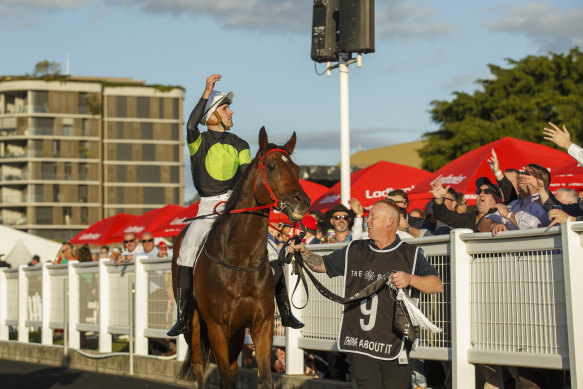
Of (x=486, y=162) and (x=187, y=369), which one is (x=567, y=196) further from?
(x=486, y=162)

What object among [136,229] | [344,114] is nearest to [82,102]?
[136,229]

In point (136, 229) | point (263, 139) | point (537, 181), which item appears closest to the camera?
point (263, 139)

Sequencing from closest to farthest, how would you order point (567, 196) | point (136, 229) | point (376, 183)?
point (567, 196), point (376, 183), point (136, 229)

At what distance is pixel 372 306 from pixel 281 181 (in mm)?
1456

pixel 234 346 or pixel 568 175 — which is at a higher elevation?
pixel 568 175

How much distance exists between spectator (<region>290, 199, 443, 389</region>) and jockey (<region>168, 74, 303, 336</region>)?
7.16ft

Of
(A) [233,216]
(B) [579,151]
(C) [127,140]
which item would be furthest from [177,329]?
(C) [127,140]

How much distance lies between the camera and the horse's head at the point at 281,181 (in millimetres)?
7297

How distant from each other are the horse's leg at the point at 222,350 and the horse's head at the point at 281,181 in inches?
48.7

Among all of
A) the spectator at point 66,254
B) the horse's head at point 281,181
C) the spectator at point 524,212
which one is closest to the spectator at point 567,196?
the spectator at point 524,212

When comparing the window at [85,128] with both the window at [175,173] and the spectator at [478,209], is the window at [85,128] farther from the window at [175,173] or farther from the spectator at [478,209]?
the spectator at [478,209]

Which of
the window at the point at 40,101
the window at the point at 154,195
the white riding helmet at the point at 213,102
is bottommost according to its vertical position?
the white riding helmet at the point at 213,102

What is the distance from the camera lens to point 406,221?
11.7 m

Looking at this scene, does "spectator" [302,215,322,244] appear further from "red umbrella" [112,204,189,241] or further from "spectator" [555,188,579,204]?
"red umbrella" [112,204,189,241]
